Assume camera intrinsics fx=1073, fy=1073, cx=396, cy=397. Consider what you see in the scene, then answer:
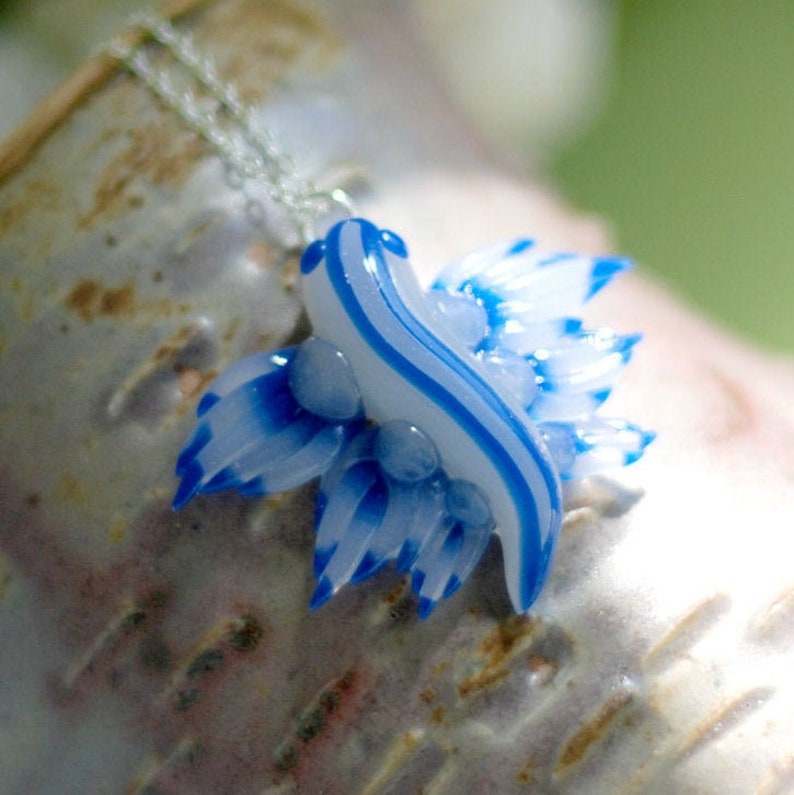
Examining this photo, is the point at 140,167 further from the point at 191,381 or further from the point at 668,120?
the point at 668,120

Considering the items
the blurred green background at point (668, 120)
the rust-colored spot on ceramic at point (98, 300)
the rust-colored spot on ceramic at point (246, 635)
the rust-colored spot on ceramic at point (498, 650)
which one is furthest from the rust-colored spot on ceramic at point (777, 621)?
the blurred green background at point (668, 120)

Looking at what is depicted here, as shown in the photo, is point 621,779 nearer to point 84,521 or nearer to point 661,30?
point 84,521

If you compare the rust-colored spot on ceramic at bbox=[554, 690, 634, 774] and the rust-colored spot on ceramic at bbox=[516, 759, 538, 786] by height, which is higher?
the rust-colored spot on ceramic at bbox=[516, 759, 538, 786]

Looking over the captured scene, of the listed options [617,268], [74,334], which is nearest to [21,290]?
[74,334]

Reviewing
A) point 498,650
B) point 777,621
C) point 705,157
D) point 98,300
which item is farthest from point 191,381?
point 705,157

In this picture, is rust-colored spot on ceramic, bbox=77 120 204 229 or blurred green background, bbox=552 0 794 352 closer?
rust-colored spot on ceramic, bbox=77 120 204 229

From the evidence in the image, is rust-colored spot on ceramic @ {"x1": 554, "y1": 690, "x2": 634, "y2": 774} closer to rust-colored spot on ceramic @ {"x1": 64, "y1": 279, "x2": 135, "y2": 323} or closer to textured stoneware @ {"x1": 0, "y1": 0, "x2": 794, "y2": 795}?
textured stoneware @ {"x1": 0, "y1": 0, "x2": 794, "y2": 795}

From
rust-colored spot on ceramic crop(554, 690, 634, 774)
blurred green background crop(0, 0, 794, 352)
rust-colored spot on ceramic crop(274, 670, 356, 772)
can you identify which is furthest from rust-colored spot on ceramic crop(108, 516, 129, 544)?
blurred green background crop(0, 0, 794, 352)
